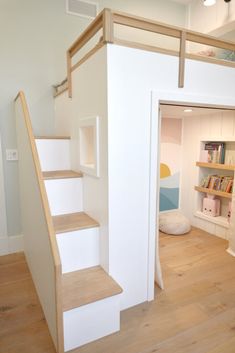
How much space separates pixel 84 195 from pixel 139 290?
962 millimetres

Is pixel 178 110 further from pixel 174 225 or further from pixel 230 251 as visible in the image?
pixel 230 251

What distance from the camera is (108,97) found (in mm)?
1724

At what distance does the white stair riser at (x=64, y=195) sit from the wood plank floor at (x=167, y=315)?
0.83 m

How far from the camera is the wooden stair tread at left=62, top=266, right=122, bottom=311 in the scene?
1.65 meters

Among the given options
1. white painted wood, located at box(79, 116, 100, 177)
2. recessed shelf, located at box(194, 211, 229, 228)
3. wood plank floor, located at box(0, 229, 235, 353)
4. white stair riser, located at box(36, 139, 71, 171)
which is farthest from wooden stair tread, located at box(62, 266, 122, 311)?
recessed shelf, located at box(194, 211, 229, 228)

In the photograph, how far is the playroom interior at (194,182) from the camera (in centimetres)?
321

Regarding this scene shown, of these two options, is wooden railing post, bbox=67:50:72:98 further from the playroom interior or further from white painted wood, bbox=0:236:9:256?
white painted wood, bbox=0:236:9:256

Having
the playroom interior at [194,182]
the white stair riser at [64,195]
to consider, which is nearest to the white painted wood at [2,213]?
the white stair riser at [64,195]

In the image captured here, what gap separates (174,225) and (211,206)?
24.8 inches

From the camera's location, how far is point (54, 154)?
2.54m

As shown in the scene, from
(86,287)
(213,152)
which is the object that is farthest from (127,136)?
(213,152)

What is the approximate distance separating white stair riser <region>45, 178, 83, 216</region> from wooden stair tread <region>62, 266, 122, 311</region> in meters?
0.58

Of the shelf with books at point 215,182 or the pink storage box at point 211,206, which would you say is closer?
the shelf with books at point 215,182

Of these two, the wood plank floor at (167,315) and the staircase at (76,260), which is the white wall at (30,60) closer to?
the staircase at (76,260)
